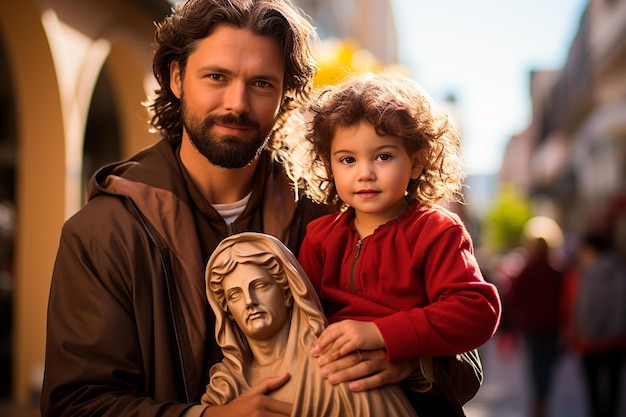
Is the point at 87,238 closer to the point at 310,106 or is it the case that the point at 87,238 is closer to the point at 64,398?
the point at 64,398

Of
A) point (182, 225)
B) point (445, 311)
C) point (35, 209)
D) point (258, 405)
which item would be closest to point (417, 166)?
point (445, 311)

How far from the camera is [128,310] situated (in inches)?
107

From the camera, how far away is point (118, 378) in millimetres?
2604

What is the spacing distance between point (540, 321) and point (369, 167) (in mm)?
7275

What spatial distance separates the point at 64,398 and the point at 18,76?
20.4 ft

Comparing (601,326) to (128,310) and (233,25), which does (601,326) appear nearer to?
(233,25)

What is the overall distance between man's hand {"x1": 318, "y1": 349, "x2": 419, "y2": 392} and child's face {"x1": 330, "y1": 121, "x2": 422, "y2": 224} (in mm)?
459

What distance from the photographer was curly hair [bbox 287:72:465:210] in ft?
8.62

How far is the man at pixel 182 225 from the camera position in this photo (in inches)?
103

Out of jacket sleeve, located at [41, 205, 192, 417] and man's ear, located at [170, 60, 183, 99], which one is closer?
jacket sleeve, located at [41, 205, 192, 417]

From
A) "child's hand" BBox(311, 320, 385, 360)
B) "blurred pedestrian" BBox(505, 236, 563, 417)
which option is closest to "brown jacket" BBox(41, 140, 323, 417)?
"child's hand" BBox(311, 320, 385, 360)

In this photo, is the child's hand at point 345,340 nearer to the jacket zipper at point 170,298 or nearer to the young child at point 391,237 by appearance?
the young child at point 391,237

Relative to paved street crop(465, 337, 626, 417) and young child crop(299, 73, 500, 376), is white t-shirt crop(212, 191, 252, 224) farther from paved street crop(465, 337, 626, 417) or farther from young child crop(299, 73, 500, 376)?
paved street crop(465, 337, 626, 417)

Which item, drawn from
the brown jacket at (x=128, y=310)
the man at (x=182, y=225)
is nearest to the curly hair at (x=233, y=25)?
the man at (x=182, y=225)
